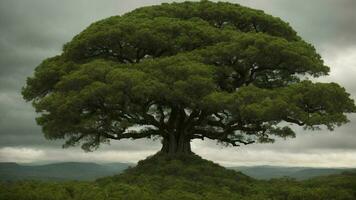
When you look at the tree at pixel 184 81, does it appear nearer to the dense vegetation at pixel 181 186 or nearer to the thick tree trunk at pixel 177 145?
the thick tree trunk at pixel 177 145

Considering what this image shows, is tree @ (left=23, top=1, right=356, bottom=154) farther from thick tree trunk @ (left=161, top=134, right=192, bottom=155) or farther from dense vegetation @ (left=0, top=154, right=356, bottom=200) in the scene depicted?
dense vegetation @ (left=0, top=154, right=356, bottom=200)

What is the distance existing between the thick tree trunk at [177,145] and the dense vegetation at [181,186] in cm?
163

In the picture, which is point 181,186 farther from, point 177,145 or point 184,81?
point 177,145

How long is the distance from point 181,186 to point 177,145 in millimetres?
8761

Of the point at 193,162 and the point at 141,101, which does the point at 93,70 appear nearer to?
the point at 141,101

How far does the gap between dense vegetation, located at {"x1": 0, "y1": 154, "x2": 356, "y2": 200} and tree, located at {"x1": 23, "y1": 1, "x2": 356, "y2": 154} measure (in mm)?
3309

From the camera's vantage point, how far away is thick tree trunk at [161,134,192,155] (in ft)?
122

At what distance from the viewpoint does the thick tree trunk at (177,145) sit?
37094 mm

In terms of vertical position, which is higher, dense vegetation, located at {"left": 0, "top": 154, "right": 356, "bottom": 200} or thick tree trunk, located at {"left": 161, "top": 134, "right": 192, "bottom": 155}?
thick tree trunk, located at {"left": 161, "top": 134, "right": 192, "bottom": 155}

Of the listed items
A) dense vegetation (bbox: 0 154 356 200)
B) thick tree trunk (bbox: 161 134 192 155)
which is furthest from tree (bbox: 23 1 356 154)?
dense vegetation (bbox: 0 154 356 200)

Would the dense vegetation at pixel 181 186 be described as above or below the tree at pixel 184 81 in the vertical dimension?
below

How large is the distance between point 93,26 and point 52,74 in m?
4.30

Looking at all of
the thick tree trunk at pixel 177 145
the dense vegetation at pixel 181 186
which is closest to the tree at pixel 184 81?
the thick tree trunk at pixel 177 145

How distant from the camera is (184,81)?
30734 millimetres
